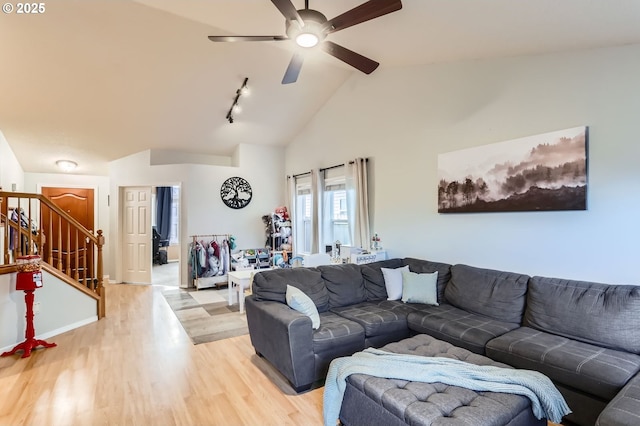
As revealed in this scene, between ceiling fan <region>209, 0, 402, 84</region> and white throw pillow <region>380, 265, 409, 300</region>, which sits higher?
ceiling fan <region>209, 0, 402, 84</region>

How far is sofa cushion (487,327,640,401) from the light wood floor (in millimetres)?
1491

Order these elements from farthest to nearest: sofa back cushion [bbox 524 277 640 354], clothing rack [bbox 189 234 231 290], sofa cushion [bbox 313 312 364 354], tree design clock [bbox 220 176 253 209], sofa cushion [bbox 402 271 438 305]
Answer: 1. tree design clock [bbox 220 176 253 209]
2. clothing rack [bbox 189 234 231 290]
3. sofa cushion [bbox 402 271 438 305]
4. sofa cushion [bbox 313 312 364 354]
5. sofa back cushion [bbox 524 277 640 354]

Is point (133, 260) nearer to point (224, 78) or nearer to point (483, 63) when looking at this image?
point (224, 78)

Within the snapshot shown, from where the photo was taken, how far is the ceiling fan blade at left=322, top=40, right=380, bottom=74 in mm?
2718

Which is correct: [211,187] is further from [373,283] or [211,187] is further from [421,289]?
[421,289]

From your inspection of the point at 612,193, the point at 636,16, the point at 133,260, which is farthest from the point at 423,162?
the point at 133,260

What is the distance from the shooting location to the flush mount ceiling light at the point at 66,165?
6.30 meters

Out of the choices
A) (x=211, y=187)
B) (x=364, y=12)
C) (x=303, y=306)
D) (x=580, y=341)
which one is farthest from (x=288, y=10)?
(x=211, y=187)

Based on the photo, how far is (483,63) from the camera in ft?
11.2

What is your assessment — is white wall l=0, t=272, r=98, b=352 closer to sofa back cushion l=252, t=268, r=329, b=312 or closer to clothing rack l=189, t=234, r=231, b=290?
clothing rack l=189, t=234, r=231, b=290

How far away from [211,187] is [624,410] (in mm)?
6345

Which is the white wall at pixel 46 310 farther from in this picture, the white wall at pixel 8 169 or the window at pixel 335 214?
the window at pixel 335 214

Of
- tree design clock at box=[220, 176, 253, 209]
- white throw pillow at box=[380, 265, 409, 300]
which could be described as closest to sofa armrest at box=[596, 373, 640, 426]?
white throw pillow at box=[380, 265, 409, 300]

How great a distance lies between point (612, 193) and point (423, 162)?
1.89 metres
